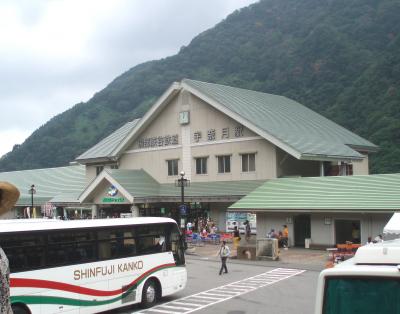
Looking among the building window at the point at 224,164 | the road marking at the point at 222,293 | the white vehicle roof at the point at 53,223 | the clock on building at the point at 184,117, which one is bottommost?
the road marking at the point at 222,293

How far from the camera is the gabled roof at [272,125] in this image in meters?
36.9

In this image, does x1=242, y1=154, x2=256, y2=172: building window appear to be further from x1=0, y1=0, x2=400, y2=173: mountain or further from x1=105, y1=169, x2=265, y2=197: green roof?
x1=0, y1=0, x2=400, y2=173: mountain

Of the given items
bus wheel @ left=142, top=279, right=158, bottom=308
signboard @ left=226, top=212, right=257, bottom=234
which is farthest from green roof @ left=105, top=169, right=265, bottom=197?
bus wheel @ left=142, top=279, right=158, bottom=308

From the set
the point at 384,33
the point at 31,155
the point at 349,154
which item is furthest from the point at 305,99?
the point at 31,155

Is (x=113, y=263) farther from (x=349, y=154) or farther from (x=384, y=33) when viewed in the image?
(x=384, y=33)

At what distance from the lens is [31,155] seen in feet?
379

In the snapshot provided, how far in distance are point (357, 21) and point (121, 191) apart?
67.6 meters

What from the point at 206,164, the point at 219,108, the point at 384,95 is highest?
the point at 384,95

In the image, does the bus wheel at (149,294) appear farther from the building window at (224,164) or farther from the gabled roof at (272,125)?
the building window at (224,164)

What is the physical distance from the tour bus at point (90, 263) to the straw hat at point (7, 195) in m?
10.2

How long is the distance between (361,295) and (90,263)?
36.1 ft

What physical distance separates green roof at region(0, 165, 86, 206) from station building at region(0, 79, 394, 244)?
4.61 m

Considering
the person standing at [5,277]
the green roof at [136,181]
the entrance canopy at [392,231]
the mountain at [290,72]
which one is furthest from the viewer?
the mountain at [290,72]

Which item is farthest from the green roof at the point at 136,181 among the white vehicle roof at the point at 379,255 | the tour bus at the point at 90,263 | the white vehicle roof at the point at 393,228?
the white vehicle roof at the point at 379,255
